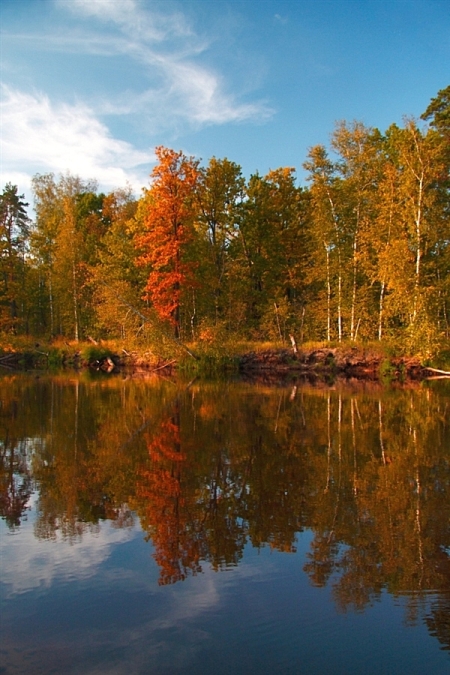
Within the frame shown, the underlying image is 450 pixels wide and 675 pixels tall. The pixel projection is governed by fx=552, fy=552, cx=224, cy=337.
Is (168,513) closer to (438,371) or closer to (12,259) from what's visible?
(438,371)

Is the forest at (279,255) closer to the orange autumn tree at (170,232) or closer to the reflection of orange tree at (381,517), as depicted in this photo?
the orange autumn tree at (170,232)

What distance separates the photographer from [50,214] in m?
54.2

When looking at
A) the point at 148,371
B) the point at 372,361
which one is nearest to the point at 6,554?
the point at 372,361

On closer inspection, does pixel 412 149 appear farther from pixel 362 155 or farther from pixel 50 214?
pixel 50 214

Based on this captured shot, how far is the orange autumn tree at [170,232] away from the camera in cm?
3353

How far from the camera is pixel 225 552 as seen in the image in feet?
19.2


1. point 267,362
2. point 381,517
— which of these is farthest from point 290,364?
point 381,517

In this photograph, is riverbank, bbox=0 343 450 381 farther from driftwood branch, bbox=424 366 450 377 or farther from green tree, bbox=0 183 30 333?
green tree, bbox=0 183 30 333

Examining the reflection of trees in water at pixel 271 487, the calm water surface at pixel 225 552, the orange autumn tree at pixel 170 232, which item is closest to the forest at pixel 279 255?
the orange autumn tree at pixel 170 232

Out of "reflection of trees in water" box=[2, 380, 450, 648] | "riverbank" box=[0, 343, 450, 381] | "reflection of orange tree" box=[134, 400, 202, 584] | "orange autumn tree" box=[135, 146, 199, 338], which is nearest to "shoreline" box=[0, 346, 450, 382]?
"riverbank" box=[0, 343, 450, 381]

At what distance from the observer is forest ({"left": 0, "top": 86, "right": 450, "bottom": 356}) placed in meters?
28.1

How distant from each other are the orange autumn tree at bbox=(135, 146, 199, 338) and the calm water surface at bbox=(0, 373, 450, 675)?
849 inches

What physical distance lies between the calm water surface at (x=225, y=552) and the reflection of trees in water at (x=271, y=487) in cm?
3

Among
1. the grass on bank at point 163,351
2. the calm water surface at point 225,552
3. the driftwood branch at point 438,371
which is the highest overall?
the grass on bank at point 163,351
